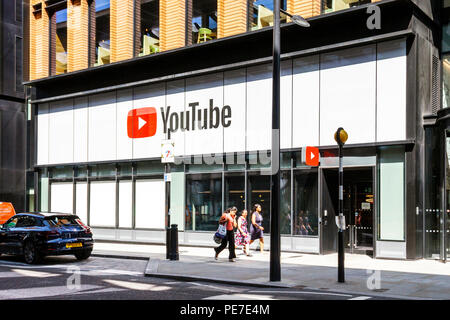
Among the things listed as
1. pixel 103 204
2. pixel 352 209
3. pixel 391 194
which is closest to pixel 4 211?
pixel 103 204

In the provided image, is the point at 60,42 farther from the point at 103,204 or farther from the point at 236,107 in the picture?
the point at 236,107

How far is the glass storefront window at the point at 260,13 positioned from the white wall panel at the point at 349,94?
9.97 feet

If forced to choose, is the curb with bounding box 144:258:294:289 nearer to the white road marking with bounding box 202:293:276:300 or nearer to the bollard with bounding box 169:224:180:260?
the white road marking with bounding box 202:293:276:300

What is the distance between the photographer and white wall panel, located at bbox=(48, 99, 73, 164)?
26.1m

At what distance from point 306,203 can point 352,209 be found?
1583 millimetres

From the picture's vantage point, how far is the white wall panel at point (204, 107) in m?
20.6

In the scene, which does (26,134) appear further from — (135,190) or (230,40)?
(230,40)

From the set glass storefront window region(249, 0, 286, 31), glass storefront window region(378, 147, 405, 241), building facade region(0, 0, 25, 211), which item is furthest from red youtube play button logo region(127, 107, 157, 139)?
building facade region(0, 0, 25, 211)

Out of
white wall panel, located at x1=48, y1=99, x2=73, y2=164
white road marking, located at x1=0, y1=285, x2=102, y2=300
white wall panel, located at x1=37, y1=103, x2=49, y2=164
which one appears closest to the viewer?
white road marking, located at x1=0, y1=285, x2=102, y2=300

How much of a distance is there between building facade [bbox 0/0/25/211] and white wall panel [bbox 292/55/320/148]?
21.0 meters

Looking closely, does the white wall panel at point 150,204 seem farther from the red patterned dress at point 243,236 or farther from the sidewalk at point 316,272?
the red patterned dress at point 243,236

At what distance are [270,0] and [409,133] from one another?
300 inches

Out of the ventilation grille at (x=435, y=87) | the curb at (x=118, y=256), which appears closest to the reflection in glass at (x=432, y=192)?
the ventilation grille at (x=435, y=87)

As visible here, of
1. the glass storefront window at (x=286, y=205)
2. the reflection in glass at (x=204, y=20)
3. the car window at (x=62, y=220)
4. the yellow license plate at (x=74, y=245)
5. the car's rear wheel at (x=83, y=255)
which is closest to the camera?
the yellow license plate at (x=74, y=245)
